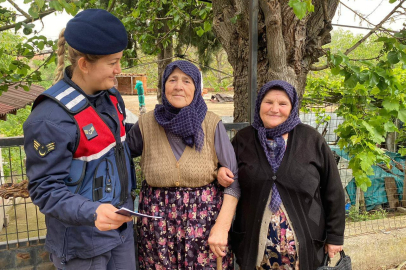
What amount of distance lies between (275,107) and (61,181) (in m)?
1.23

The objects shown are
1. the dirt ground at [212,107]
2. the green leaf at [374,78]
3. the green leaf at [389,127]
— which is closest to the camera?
the green leaf at [374,78]

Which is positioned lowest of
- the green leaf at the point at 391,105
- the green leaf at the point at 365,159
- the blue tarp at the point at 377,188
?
the blue tarp at the point at 377,188

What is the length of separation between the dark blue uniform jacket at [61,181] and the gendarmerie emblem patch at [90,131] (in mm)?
40

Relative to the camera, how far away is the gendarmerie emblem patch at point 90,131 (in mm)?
1467

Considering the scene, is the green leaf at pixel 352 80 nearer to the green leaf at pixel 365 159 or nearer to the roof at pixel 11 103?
the green leaf at pixel 365 159

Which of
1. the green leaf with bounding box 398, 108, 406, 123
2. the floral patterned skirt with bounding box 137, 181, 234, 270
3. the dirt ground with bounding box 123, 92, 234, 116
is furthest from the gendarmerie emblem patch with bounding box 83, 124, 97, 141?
the dirt ground with bounding box 123, 92, 234, 116

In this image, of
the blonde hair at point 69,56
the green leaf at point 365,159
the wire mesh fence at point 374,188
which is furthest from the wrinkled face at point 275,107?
the wire mesh fence at point 374,188

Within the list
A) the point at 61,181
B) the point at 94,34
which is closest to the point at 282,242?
the point at 61,181

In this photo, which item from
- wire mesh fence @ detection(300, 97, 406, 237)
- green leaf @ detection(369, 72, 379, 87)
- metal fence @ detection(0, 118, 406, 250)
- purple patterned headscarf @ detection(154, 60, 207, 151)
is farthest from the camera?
wire mesh fence @ detection(300, 97, 406, 237)

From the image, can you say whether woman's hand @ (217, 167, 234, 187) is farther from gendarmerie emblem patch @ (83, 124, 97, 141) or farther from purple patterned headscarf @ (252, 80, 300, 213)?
gendarmerie emblem patch @ (83, 124, 97, 141)

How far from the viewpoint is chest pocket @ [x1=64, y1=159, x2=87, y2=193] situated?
1.47m

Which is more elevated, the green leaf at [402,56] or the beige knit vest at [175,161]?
the green leaf at [402,56]

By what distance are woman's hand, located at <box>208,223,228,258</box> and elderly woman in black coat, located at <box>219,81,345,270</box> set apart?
236mm

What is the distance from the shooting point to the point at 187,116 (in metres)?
1.87
